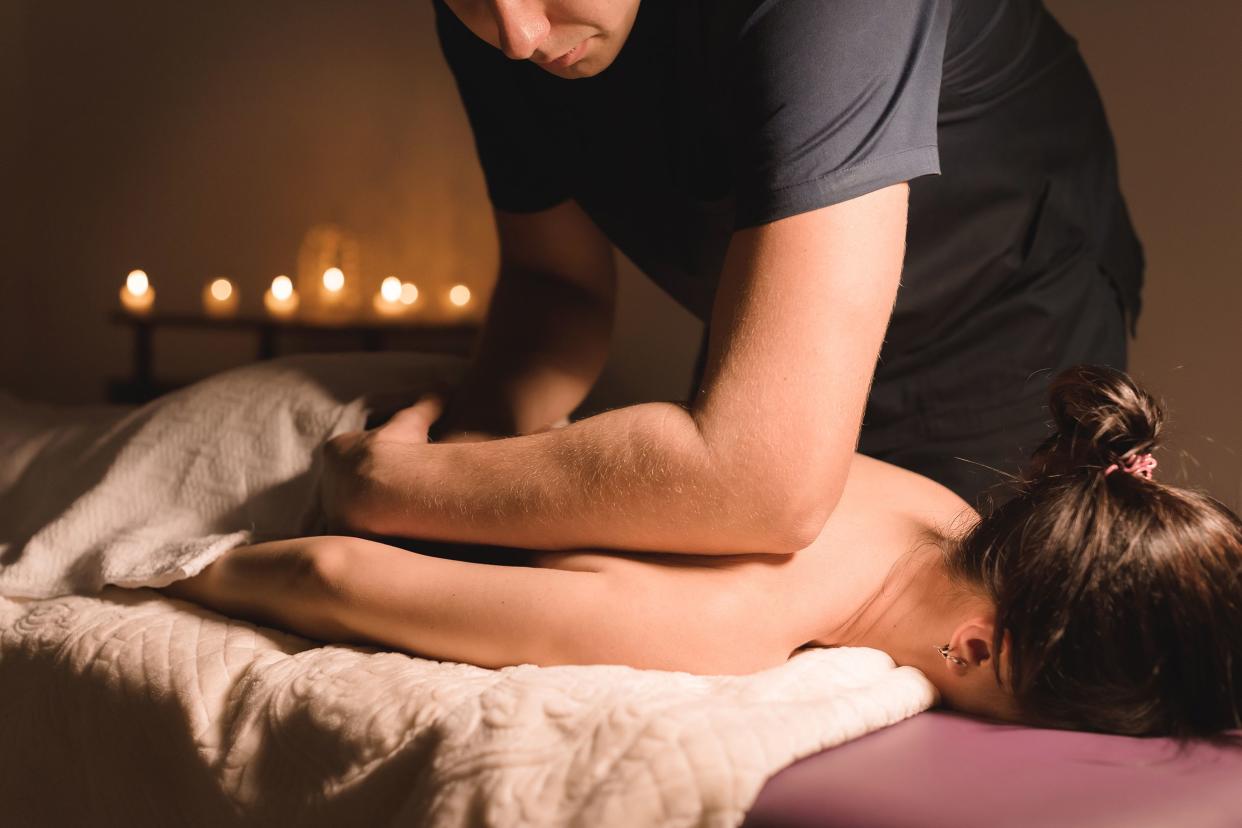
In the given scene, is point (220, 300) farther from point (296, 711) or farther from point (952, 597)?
point (952, 597)

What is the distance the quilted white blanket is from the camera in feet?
2.51

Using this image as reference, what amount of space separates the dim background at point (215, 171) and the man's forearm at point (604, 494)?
161 centimetres

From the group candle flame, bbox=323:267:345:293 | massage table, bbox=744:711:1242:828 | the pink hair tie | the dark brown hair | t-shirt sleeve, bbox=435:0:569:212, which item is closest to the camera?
massage table, bbox=744:711:1242:828

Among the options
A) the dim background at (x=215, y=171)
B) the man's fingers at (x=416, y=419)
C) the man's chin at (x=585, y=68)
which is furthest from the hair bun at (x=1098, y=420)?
the dim background at (x=215, y=171)

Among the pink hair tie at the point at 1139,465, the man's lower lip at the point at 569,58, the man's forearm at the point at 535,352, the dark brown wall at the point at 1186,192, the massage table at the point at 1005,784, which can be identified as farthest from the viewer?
the dark brown wall at the point at 1186,192

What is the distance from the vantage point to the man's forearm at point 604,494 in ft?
3.09

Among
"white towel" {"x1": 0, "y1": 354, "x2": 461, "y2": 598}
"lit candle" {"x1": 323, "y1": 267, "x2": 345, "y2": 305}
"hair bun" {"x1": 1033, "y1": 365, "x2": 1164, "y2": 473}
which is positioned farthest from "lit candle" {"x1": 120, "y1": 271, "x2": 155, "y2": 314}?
"hair bun" {"x1": 1033, "y1": 365, "x2": 1164, "y2": 473}

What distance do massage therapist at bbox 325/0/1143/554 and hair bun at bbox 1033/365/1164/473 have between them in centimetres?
18

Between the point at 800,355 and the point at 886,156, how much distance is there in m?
0.18

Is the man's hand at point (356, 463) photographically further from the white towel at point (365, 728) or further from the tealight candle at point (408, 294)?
the tealight candle at point (408, 294)

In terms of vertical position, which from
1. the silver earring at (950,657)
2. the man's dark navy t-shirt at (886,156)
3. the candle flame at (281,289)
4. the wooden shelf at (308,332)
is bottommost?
the silver earring at (950,657)

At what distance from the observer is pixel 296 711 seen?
3.00 feet

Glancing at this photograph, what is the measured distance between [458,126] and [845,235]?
239 cm

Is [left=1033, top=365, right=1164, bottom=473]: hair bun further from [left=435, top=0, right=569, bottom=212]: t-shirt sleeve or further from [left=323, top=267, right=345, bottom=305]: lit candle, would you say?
[left=323, top=267, right=345, bottom=305]: lit candle
